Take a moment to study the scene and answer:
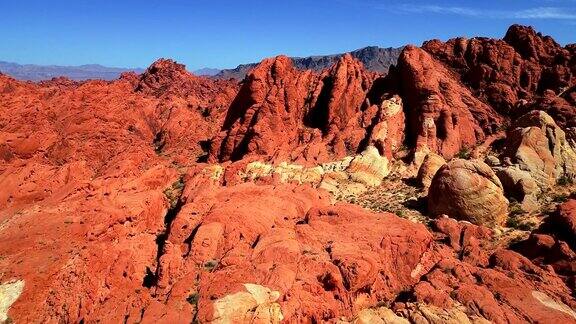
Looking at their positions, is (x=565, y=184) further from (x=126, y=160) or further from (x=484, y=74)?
(x=126, y=160)

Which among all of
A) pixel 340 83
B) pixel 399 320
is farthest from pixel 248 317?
pixel 340 83

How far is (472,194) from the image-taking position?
35.8 meters

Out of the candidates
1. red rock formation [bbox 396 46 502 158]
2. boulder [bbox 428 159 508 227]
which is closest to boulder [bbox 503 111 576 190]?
boulder [bbox 428 159 508 227]

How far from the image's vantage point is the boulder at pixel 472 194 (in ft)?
117

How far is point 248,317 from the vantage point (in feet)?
72.1

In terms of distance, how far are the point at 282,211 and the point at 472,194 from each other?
1435 cm

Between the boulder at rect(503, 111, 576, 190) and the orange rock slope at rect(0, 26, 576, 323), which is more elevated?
the boulder at rect(503, 111, 576, 190)

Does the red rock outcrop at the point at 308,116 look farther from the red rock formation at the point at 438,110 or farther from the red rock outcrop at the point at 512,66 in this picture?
the red rock outcrop at the point at 512,66

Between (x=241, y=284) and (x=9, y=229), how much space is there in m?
19.8

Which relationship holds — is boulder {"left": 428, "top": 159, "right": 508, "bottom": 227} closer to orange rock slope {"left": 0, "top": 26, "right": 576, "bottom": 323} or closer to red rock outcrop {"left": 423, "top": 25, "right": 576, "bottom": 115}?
orange rock slope {"left": 0, "top": 26, "right": 576, "bottom": 323}

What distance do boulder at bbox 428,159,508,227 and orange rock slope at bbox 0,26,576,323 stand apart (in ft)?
6.47

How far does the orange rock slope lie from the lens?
24547mm

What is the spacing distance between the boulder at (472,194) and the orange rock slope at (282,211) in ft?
6.47

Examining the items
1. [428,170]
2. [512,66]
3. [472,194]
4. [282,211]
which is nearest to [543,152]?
[428,170]
